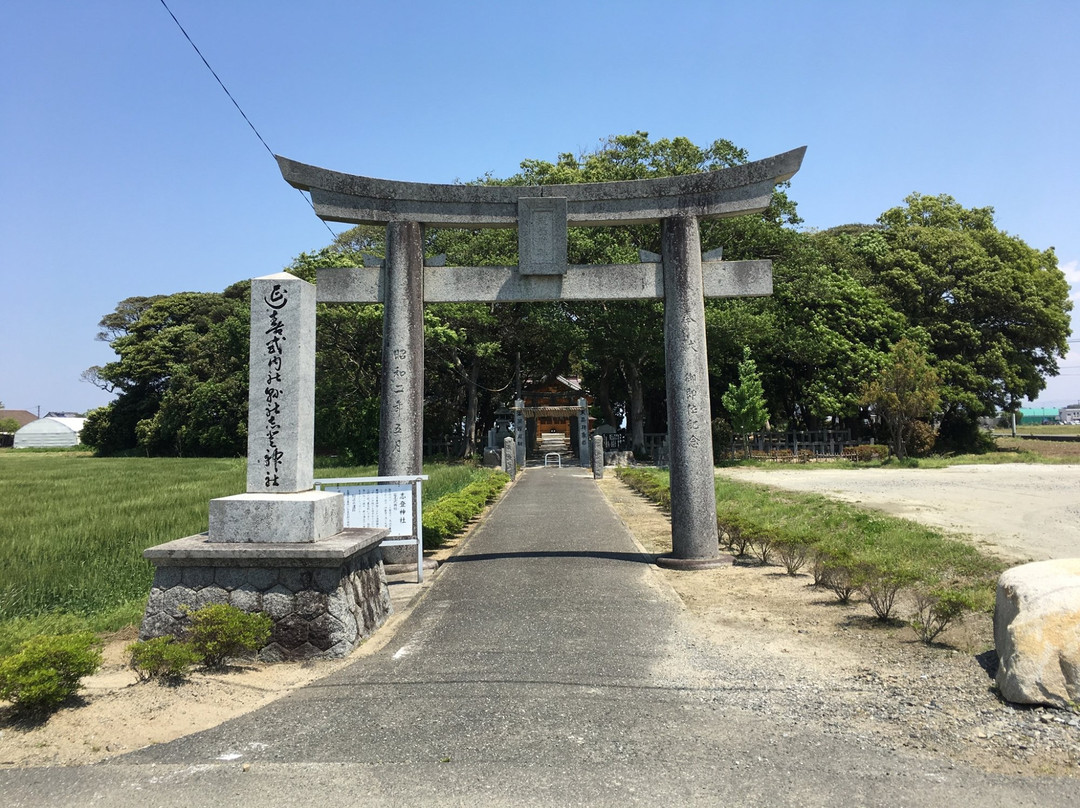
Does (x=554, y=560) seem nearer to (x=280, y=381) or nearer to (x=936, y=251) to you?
(x=280, y=381)

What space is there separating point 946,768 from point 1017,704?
43.0 inches

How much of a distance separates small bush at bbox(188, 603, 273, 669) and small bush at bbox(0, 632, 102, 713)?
743 mm

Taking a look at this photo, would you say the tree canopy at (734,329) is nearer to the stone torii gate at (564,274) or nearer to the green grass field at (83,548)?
the green grass field at (83,548)

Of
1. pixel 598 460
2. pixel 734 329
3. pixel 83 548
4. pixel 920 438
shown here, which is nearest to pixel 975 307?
pixel 920 438

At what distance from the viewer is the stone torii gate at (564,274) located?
8781 millimetres

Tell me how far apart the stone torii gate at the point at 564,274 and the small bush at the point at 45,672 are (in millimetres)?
4846

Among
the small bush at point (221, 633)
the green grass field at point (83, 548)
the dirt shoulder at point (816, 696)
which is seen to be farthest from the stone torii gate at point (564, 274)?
the small bush at point (221, 633)

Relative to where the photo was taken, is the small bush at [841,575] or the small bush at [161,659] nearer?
the small bush at [161,659]

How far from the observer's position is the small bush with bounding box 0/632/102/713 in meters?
3.85

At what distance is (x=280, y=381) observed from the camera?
604 cm

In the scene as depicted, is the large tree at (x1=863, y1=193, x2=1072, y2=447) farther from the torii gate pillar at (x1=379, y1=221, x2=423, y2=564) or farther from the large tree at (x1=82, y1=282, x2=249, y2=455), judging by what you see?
the large tree at (x1=82, y1=282, x2=249, y2=455)

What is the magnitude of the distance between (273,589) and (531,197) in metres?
5.83

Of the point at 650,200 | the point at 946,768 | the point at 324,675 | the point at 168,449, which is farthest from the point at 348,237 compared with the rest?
the point at 946,768

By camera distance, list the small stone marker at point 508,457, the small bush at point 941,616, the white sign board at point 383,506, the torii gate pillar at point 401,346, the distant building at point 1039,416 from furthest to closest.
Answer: the distant building at point 1039,416, the small stone marker at point 508,457, the torii gate pillar at point 401,346, the white sign board at point 383,506, the small bush at point 941,616
